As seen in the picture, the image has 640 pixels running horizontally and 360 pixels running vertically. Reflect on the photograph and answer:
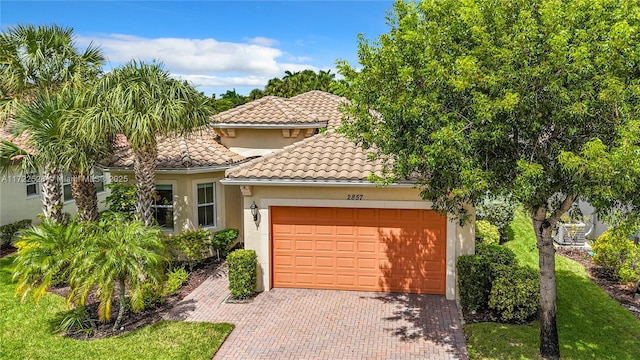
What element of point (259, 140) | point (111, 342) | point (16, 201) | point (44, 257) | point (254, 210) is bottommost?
point (111, 342)

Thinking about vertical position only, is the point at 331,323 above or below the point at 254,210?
below

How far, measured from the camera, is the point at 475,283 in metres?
11.3

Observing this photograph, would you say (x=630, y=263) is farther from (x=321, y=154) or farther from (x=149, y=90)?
(x=149, y=90)

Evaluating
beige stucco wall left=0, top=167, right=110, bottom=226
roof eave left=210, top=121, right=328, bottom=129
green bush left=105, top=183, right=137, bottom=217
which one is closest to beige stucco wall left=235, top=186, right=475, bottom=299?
green bush left=105, top=183, right=137, bottom=217

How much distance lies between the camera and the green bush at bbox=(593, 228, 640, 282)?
1273cm

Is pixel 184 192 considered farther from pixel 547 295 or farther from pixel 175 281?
pixel 547 295

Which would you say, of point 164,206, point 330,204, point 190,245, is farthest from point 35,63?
point 330,204

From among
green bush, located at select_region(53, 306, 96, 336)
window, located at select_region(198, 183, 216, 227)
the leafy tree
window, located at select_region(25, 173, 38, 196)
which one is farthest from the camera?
window, located at select_region(25, 173, 38, 196)

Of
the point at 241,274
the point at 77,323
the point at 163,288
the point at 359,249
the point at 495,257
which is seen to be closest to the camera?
the point at 77,323

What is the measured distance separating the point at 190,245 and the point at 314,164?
502 cm

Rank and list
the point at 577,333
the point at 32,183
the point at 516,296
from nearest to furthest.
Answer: the point at 577,333
the point at 516,296
the point at 32,183

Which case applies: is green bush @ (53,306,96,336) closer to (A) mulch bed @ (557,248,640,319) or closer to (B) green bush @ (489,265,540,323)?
(B) green bush @ (489,265,540,323)

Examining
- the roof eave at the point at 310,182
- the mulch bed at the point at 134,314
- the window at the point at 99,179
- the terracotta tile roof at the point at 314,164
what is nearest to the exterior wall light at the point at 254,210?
the roof eave at the point at 310,182

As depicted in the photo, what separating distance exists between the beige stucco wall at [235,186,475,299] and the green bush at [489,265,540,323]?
162 cm
